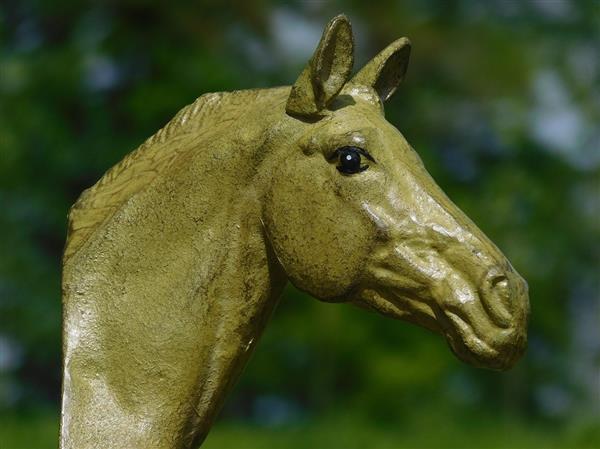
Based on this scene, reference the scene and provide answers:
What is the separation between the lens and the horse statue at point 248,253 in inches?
73.1

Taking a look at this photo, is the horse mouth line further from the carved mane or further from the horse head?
the carved mane

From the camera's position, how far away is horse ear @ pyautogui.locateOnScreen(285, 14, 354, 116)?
1920mm

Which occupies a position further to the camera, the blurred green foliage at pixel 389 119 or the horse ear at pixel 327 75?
the blurred green foliage at pixel 389 119

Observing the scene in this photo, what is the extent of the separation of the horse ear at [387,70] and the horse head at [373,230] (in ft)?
Answer: 0.43

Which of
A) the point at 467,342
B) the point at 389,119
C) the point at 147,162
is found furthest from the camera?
the point at 389,119

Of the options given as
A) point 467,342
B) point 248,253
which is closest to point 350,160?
point 248,253

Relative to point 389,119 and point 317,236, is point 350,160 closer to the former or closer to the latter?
point 317,236

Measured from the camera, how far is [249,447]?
616 cm

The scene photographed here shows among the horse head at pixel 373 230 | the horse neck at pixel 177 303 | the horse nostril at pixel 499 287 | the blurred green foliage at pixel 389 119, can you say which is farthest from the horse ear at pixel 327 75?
the blurred green foliage at pixel 389 119

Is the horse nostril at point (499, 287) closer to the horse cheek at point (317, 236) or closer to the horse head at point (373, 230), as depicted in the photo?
the horse head at point (373, 230)

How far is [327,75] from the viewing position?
1.94 m

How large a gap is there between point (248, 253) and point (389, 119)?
10.4 m

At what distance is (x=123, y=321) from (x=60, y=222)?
936 cm

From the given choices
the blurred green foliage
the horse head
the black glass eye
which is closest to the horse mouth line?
the horse head
